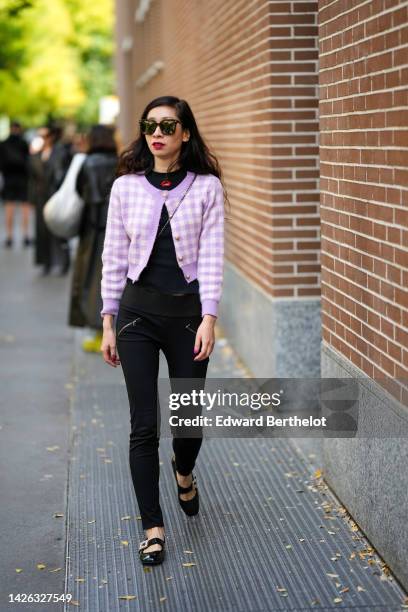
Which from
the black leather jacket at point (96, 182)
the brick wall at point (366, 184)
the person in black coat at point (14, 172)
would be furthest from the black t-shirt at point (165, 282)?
the person in black coat at point (14, 172)

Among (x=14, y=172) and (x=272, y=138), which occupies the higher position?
(x=272, y=138)

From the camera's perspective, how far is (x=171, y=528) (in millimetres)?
5648

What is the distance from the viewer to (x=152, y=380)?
204 inches

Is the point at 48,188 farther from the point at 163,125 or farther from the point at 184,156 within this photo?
the point at 163,125

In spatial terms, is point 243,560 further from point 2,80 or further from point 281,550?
point 2,80

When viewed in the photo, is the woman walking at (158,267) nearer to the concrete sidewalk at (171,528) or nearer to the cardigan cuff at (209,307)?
the cardigan cuff at (209,307)

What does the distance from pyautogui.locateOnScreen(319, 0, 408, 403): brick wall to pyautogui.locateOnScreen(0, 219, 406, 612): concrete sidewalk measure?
76cm

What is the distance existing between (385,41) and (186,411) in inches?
70.2

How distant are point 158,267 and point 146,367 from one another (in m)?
0.41

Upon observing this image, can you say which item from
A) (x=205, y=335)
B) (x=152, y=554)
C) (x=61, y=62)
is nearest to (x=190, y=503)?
(x=152, y=554)

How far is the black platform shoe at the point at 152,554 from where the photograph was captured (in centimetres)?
515

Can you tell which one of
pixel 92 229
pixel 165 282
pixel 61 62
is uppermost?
pixel 61 62

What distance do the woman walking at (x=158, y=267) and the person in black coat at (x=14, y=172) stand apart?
16.4 meters

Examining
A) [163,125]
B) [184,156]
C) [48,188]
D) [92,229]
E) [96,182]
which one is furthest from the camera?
[48,188]
